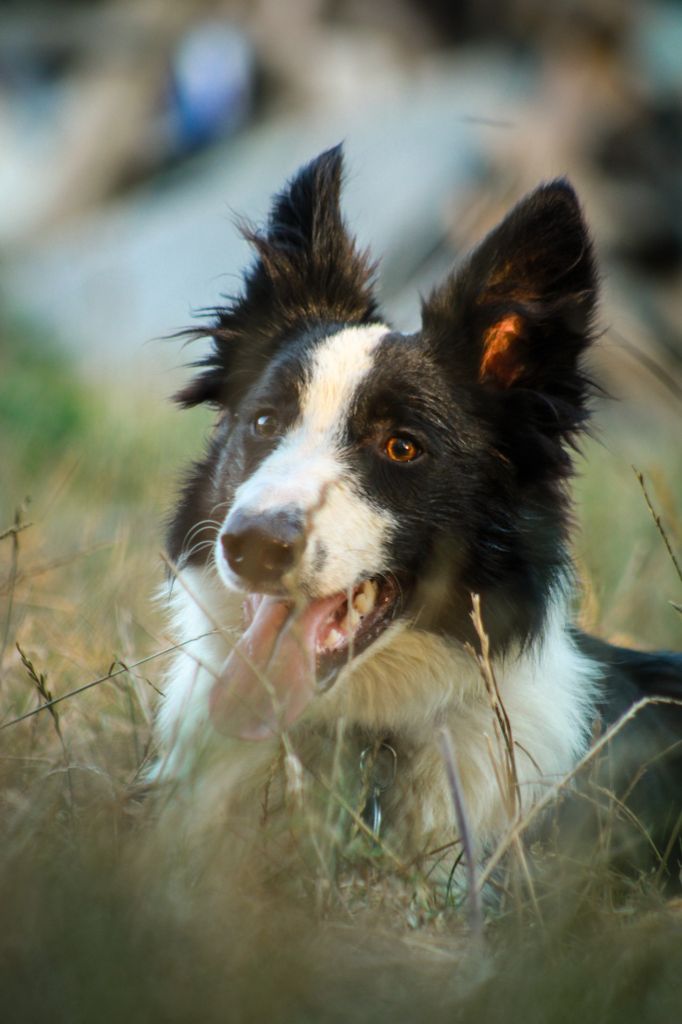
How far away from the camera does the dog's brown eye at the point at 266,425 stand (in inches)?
138

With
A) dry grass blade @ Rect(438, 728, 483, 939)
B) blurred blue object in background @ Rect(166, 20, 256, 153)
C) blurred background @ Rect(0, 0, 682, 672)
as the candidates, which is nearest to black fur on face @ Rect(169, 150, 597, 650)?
dry grass blade @ Rect(438, 728, 483, 939)

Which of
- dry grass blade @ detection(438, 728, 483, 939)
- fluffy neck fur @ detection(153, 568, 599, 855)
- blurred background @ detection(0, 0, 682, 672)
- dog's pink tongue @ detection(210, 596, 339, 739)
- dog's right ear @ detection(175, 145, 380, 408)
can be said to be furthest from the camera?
blurred background @ detection(0, 0, 682, 672)

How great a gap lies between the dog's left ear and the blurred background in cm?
489

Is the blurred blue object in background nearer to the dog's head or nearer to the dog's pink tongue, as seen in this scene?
the dog's head

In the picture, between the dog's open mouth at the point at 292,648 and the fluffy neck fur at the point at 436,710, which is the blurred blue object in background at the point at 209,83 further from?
the dog's open mouth at the point at 292,648

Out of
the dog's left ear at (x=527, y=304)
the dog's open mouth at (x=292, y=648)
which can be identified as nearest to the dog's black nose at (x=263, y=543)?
the dog's open mouth at (x=292, y=648)

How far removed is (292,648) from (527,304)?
1.28m

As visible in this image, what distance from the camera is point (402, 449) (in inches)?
134

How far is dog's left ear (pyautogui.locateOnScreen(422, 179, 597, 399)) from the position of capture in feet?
10.9

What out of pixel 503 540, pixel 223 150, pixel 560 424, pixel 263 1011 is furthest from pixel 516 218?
pixel 223 150

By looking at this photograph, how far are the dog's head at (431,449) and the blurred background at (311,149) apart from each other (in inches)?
190

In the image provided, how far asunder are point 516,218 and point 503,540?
3.09ft

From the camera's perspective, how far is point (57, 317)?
1105 centimetres

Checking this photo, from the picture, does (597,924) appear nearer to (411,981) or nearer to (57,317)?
(411,981)
